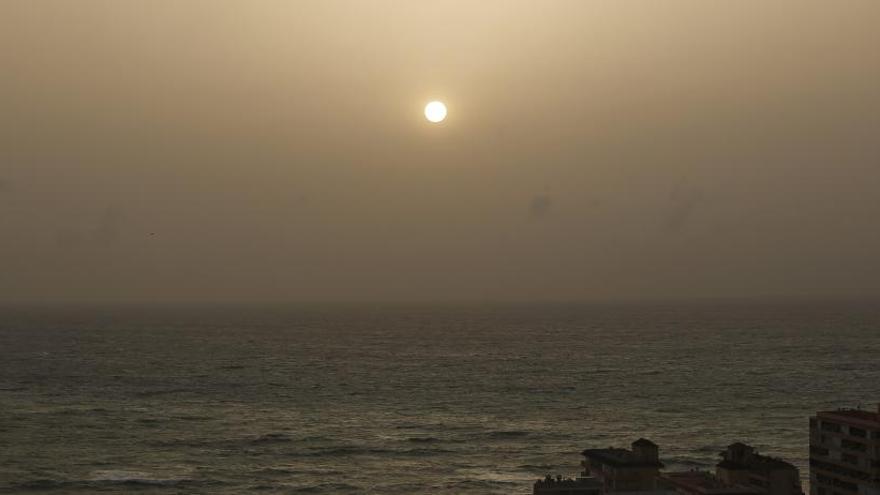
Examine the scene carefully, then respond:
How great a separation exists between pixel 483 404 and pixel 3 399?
288ft

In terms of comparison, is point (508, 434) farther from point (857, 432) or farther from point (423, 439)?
point (857, 432)

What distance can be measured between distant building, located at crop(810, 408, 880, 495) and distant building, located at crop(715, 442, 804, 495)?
7288mm

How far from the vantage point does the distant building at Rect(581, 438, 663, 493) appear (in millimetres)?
84438

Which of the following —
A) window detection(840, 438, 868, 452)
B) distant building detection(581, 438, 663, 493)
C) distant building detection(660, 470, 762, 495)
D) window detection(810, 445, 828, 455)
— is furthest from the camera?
window detection(810, 445, 828, 455)

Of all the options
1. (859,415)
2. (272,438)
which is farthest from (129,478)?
(859,415)

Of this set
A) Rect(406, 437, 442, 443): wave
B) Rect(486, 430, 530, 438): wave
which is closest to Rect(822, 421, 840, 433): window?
Rect(486, 430, 530, 438): wave

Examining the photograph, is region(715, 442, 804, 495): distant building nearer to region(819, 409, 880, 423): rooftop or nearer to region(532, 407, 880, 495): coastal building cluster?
region(532, 407, 880, 495): coastal building cluster

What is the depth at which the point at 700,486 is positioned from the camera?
265 feet

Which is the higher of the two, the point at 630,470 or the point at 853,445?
the point at 853,445

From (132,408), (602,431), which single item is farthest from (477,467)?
(132,408)

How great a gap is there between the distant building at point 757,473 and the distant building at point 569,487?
10525 mm

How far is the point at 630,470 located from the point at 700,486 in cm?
609

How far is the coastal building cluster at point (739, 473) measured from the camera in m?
82.3

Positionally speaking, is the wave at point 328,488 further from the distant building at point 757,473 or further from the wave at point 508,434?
the distant building at point 757,473
